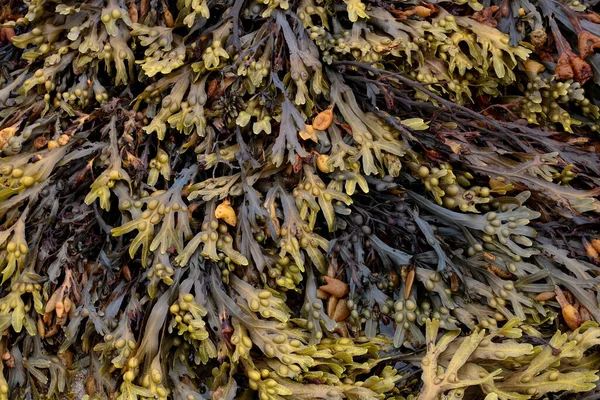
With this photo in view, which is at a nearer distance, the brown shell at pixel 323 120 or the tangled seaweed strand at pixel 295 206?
the tangled seaweed strand at pixel 295 206

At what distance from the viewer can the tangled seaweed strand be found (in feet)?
5.16

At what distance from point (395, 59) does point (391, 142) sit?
330 mm

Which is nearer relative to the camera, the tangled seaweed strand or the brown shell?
the tangled seaweed strand

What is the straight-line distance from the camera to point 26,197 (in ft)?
5.67

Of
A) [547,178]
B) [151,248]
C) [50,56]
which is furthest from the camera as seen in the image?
[50,56]

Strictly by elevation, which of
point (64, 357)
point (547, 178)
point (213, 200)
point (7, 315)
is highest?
point (547, 178)

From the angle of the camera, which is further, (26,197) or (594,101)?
(594,101)

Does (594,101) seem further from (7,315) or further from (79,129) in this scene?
(7,315)

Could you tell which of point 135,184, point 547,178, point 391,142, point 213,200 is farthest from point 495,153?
point 135,184

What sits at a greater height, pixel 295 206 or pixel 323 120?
pixel 323 120

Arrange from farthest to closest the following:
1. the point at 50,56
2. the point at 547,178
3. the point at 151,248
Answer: the point at 50,56 < the point at 547,178 < the point at 151,248

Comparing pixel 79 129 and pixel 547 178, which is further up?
pixel 547 178

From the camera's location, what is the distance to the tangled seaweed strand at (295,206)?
1572mm

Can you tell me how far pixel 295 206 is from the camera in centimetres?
167
